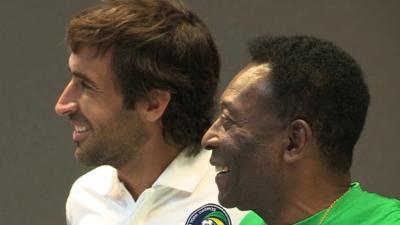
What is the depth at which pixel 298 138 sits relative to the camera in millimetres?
1243

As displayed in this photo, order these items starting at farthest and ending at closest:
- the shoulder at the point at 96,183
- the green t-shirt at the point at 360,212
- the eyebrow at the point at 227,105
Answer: the shoulder at the point at 96,183 → the eyebrow at the point at 227,105 → the green t-shirt at the point at 360,212

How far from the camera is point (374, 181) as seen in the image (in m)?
2.63

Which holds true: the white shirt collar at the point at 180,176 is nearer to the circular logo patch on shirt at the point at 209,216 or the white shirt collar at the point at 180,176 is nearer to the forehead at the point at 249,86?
the circular logo patch on shirt at the point at 209,216

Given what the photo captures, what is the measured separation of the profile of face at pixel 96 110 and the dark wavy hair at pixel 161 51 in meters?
0.02

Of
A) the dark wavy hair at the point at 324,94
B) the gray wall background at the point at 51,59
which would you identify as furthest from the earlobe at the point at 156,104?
the gray wall background at the point at 51,59

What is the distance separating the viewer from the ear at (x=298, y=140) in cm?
123

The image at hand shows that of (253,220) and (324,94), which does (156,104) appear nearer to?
(253,220)

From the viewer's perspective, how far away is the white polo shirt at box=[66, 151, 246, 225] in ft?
5.52

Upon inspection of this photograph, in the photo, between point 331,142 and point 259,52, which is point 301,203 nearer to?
point 331,142

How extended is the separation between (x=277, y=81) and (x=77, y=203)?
866mm

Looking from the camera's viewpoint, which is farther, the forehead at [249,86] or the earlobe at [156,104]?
the earlobe at [156,104]

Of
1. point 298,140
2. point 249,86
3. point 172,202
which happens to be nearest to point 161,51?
point 172,202

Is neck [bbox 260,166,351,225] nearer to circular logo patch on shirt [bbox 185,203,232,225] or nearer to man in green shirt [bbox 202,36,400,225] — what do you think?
man in green shirt [bbox 202,36,400,225]

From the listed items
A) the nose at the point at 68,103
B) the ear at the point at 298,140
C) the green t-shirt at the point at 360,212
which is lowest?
the green t-shirt at the point at 360,212
